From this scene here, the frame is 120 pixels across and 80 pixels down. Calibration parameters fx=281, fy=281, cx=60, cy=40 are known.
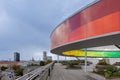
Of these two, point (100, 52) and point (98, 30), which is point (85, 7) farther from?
point (100, 52)

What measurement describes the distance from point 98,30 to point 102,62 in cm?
4611

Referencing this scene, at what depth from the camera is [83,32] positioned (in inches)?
1058

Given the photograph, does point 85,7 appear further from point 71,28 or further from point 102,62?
point 102,62

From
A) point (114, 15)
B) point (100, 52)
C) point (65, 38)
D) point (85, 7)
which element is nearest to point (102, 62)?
point (100, 52)

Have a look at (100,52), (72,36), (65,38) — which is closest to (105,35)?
(72,36)

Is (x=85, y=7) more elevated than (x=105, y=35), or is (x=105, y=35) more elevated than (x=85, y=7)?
(x=85, y=7)

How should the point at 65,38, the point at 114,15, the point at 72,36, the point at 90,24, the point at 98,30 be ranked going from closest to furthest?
the point at 114,15 < the point at 98,30 < the point at 90,24 < the point at 72,36 < the point at 65,38

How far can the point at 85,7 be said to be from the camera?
2570 cm

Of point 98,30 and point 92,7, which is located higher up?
point 92,7

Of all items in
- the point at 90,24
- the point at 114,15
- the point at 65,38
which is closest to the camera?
the point at 114,15

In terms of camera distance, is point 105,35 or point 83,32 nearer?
point 105,35

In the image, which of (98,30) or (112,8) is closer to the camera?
(112,8)

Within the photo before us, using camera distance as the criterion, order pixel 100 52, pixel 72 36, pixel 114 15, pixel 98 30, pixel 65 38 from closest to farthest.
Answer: pixel 114 15 → pixel 98 30 → pixel 72 36 → pixel 65 38 → pixel 100 52

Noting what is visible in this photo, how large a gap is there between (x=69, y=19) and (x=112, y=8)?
11142 millimetres
